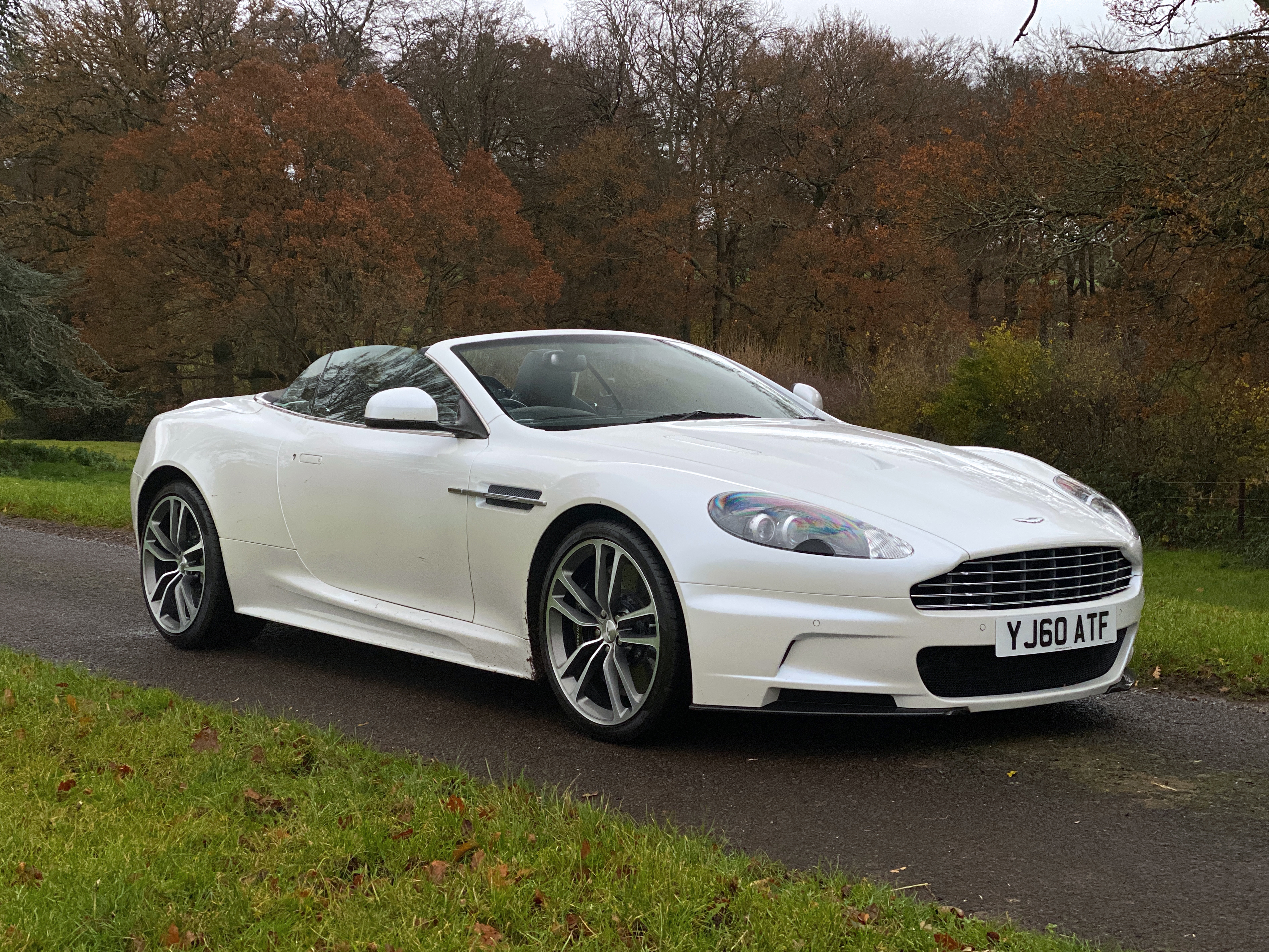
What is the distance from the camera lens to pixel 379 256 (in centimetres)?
3494

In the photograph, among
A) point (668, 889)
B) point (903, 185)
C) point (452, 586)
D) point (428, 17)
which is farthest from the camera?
point (428, 17)

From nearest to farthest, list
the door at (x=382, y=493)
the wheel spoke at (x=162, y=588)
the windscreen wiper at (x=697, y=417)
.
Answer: the door at (x=382, y=493) → the windscreen wiper at (x=697, y=417) → the wheel spoke at (x=162, y=588)

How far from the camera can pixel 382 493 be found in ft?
18.2

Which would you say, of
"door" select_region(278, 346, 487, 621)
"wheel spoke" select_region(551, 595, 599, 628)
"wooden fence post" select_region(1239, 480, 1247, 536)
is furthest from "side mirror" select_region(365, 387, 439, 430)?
"wooden fence post" select_region(1239, 480, 1247, 536)

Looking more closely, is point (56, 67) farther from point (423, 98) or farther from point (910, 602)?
point (910, 602)

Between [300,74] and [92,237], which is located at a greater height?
[300,74]

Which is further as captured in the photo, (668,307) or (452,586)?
(668,307)

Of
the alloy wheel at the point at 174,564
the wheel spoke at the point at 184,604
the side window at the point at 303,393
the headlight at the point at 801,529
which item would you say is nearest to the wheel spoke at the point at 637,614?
the headlight at the point at 801,529

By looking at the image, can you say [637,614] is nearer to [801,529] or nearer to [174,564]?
[801,529]

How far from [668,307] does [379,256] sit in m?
13.2

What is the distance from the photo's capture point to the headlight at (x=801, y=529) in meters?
4.29

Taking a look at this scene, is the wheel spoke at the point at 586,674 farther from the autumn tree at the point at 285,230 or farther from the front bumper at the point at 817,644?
the autumn tree at the point at 285,230

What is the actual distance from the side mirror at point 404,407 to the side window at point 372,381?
177mm

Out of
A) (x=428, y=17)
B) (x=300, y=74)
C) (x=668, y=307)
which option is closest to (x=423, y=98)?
(x=428, y=17)
